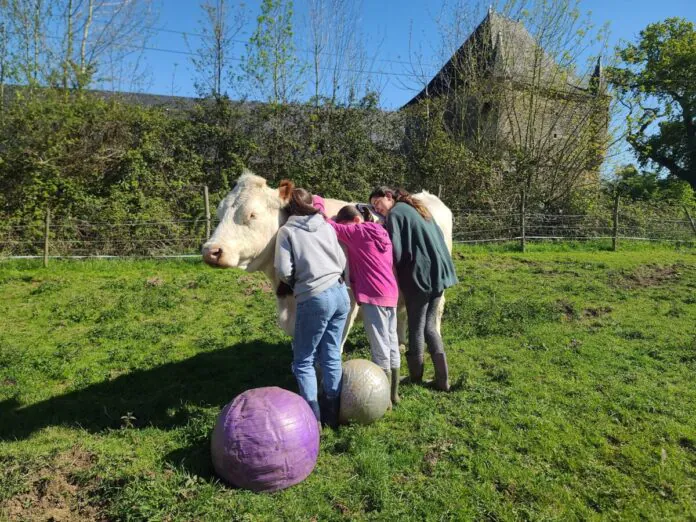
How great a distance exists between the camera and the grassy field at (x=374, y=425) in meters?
3.28

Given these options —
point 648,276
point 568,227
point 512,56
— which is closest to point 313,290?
point 648,276

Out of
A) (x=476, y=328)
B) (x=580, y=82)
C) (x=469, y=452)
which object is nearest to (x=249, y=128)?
(x=476, y=328)

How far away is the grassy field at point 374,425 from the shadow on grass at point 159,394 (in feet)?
0.08

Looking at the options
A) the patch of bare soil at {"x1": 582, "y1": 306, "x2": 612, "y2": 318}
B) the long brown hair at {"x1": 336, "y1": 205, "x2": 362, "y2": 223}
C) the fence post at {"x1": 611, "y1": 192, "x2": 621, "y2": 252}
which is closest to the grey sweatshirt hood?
the long brown hair at {"x1": 336, "y1": 205, "x2": 362, "y2": 223}

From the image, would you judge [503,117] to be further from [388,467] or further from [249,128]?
[388,467]

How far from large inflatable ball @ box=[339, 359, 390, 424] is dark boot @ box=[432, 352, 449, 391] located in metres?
0.95

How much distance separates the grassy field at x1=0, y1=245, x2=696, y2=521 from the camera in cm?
328

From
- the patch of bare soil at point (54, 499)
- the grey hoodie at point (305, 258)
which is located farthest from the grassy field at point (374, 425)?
the grey hoodie at point (305, 258)

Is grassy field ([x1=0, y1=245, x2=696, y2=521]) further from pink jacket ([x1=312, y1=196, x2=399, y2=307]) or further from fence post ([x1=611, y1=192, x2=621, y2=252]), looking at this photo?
fence post ([x1=611, y1=192, x2=621, y2=252])

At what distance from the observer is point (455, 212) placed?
16.6 meters

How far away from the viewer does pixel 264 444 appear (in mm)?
3299

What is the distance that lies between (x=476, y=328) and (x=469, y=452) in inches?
141

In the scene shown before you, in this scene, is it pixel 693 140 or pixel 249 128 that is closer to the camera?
pixel 249 128

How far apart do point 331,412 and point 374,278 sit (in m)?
1.21
